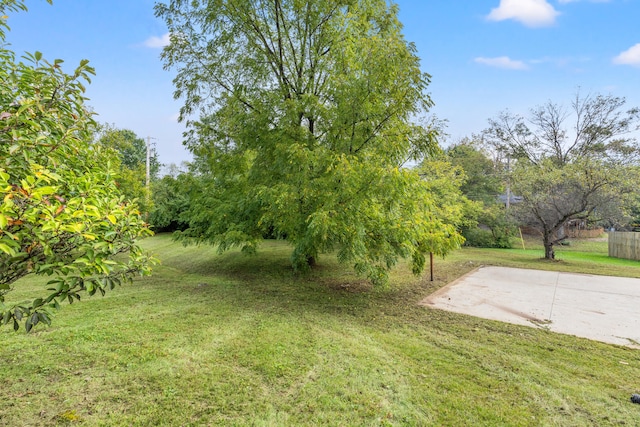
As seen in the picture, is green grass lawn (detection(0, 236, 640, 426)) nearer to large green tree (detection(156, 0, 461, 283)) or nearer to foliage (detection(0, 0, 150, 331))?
foliage (detection(0, 0, 150, 331))

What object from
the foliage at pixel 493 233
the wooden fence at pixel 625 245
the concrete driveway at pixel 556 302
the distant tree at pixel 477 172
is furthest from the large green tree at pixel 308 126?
the distant tree at pixel 477 172

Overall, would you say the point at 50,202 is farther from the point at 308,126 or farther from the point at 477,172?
the point at 477,172

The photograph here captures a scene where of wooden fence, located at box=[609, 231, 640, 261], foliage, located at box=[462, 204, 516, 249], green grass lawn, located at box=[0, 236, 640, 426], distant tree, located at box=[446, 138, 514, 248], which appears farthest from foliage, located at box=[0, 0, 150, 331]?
foliage, located at box=[462, 204, 516, 249]

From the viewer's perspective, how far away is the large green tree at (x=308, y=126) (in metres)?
4.48

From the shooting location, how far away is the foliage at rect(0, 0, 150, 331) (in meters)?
1.30

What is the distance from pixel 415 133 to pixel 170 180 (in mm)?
5159

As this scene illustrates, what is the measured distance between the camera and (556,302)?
5.24 metres

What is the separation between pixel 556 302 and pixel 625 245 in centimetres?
996

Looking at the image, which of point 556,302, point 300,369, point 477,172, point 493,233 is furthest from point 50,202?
point 477,172

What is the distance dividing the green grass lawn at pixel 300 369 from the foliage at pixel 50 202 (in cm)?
105

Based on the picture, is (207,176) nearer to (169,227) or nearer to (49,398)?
(49,398)

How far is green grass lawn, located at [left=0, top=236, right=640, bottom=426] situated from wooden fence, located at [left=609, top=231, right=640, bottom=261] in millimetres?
11523

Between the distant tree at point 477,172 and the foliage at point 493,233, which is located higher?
the distant tree at point 477,172

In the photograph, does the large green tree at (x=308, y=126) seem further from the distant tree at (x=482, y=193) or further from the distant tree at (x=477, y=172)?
the distant tree at (x=477, y=172)
